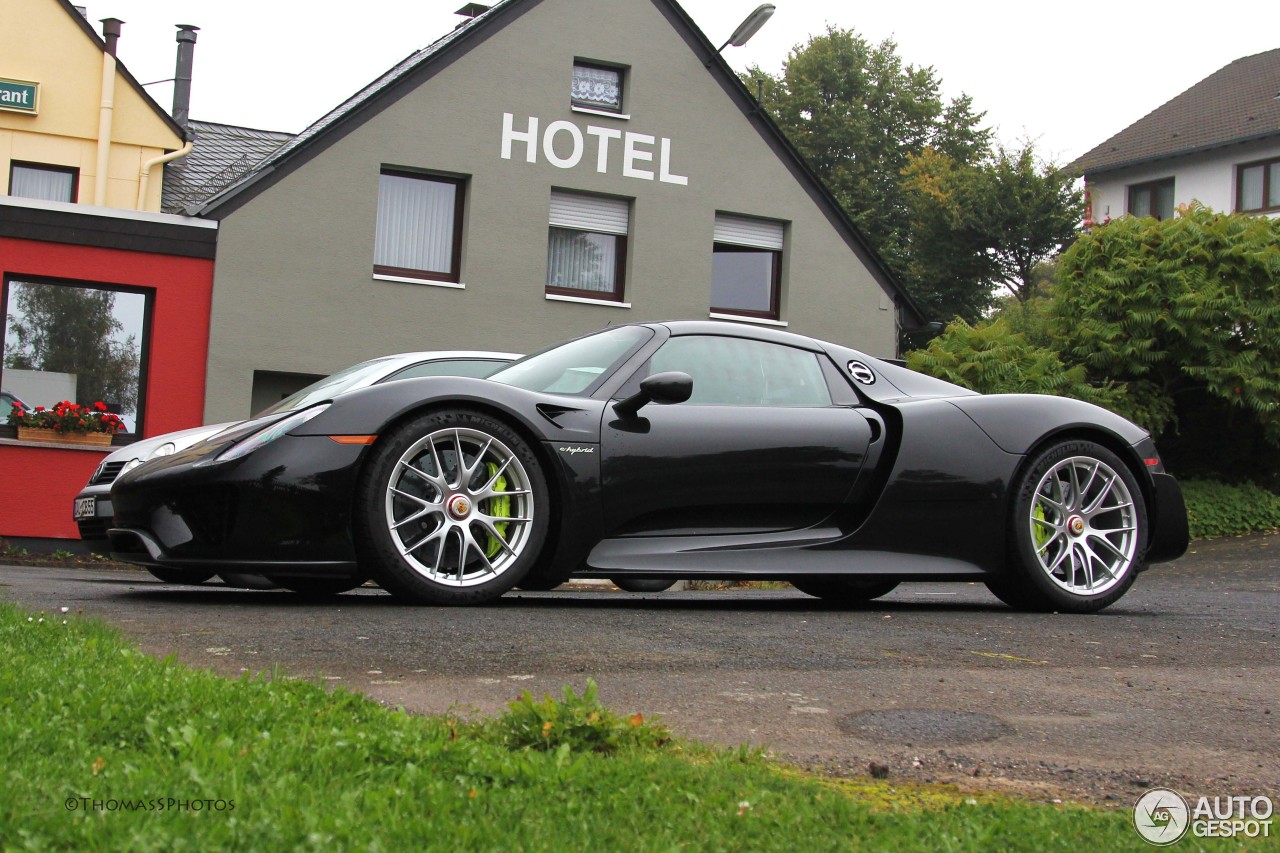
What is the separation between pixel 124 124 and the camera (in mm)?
18484

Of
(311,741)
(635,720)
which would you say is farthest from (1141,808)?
(311,741)

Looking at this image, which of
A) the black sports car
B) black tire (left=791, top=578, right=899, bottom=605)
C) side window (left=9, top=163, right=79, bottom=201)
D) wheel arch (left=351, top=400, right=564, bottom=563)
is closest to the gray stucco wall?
side window (left=9, top=163, right=79, bottom=201)

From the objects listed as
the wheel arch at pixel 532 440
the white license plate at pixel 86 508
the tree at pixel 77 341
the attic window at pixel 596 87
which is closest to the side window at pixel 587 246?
the attic window at pixel 596 87

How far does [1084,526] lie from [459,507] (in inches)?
119

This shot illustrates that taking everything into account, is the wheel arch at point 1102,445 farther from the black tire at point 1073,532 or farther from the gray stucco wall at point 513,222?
the gray stucco wall at point 513,222

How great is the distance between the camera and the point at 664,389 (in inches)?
225

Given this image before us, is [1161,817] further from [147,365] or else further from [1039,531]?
[147,365]

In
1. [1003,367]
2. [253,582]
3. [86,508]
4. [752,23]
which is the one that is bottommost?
[253,582]

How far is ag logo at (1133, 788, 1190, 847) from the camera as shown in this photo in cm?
240

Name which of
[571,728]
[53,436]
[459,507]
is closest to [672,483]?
[459,507]

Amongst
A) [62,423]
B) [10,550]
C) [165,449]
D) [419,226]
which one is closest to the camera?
[165,449]

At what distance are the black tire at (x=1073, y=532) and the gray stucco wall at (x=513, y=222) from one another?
12.0 metres

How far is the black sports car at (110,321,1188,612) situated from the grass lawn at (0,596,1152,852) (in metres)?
2.30

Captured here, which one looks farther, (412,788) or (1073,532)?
(1073,532)
